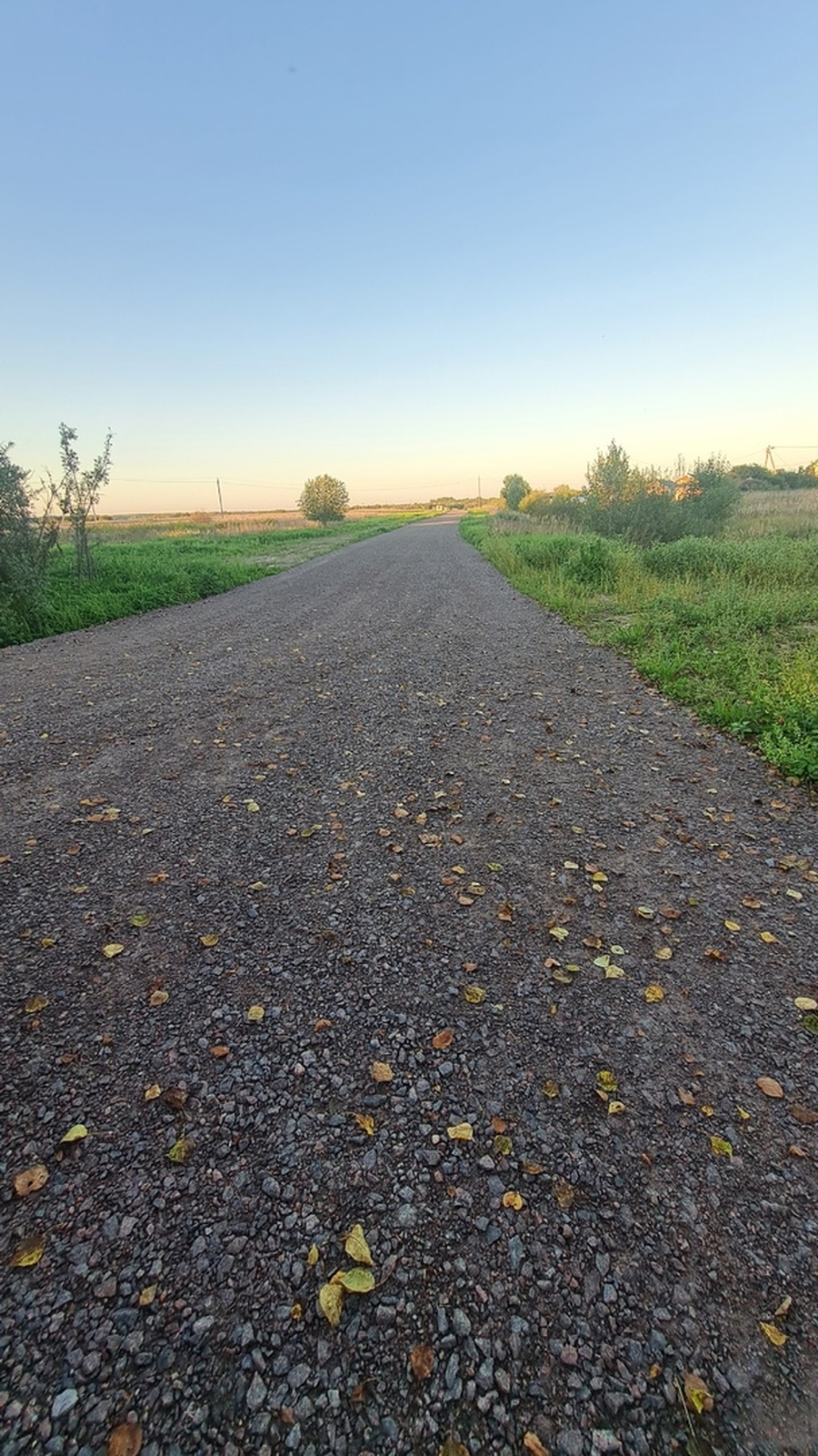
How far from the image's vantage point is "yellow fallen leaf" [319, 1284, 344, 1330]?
159cm

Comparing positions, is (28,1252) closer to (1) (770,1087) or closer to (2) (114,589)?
(1) (770,1087)

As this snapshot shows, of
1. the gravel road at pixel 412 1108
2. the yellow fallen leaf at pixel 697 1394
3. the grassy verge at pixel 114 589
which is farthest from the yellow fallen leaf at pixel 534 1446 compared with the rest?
the grassy verge at pixel 114 589

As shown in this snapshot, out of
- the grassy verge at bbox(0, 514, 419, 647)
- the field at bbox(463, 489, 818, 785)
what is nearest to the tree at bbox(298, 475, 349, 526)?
the grassy verge at bbox(0, 514, 419, 647)

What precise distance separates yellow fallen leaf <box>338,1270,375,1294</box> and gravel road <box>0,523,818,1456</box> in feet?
0.04

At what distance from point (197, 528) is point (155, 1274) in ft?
179

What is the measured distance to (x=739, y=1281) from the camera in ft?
5.45

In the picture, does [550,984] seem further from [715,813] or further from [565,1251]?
[715,813]

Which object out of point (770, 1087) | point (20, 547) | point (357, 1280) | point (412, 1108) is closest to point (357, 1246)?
point (357, 1280)

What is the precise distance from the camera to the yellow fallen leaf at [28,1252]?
1715 millimetres

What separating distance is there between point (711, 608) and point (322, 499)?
62956 mm

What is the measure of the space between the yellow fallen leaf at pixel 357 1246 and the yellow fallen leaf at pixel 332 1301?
8 centimetres

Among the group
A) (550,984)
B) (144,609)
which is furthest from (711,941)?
(144,609)

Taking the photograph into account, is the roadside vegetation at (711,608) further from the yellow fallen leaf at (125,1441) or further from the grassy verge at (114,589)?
the grassy verge at (114,589)

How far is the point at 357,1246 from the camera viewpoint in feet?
5.73
